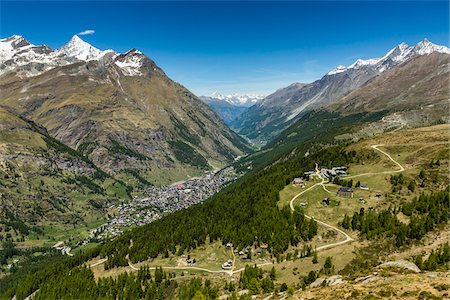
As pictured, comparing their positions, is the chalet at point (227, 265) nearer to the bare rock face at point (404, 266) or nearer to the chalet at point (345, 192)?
the chalet at point (345, 192)

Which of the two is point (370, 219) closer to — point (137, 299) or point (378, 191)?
point (378, 191)

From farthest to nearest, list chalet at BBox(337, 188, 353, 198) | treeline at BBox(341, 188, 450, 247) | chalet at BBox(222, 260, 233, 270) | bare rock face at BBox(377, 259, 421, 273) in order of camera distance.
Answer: chalet at BBox(337, 188, 353, 198)
chalet at BBox(222, 260, 233, 270)
treeline at BBox(341, 188, 450, 247)
bare rock face at BBox(377, 259, 421, 273)

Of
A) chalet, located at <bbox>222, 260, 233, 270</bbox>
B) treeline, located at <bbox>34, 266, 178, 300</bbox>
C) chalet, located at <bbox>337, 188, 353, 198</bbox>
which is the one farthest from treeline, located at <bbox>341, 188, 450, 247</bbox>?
treeline, located at <bbox>34, 266, 178, 300</bbox>

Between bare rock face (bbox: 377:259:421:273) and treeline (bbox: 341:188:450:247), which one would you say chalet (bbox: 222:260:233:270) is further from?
bare rock face (bbox: 377:259:421:273)

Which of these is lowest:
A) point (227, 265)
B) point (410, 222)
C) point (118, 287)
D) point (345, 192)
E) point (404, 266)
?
point (118, 287)

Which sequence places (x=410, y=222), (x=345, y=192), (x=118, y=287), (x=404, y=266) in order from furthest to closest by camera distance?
(x=345, y=192) < (x=118, y=287) < (x=410, y=222) < (x=404, y=266)

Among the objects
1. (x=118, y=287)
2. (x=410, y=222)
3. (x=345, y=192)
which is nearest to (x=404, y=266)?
(x=410, y=222)

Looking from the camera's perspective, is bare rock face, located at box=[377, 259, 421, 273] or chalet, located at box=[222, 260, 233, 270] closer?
bare rock face, located at box=[377, 259, 421, 273]

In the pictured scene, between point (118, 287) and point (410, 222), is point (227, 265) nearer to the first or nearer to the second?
point (118, 287)
